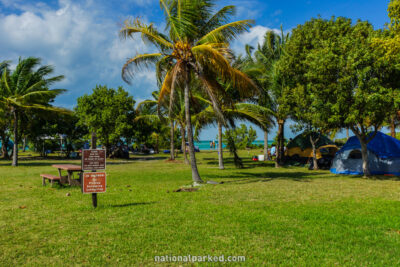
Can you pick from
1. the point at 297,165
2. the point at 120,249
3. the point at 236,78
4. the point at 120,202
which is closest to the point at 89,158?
the point at 120,202

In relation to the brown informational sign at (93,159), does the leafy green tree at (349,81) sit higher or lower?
higher

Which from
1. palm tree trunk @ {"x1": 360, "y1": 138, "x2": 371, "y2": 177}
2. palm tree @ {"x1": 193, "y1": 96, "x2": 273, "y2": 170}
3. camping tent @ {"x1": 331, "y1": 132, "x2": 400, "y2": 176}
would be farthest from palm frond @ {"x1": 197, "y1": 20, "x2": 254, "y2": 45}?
camping tent @ {"x1": 331, "y1": 132, "x2": 400, "y2": 176}

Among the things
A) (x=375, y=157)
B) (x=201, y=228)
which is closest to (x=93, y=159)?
(x=201, y=228)

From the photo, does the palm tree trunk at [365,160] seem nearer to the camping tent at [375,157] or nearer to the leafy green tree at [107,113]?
the camping tent at [375,157]

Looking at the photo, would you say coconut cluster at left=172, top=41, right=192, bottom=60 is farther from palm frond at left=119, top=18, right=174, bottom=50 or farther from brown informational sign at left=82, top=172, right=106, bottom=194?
brown informational sign at left=82, top=172, right=106, bottom=194

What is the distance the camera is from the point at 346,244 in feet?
15.2

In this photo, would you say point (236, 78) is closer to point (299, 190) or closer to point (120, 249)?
point (299, 190)

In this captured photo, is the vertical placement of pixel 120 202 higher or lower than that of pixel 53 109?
lower

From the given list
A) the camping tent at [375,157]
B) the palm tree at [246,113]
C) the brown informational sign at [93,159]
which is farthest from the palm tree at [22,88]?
the camping tent at [375,157]

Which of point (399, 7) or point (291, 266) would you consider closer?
point (291, 266)

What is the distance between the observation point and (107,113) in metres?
31.1

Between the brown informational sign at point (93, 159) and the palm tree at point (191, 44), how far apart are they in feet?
15.3

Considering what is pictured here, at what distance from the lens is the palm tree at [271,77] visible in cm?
1736

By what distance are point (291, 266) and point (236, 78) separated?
833cm
